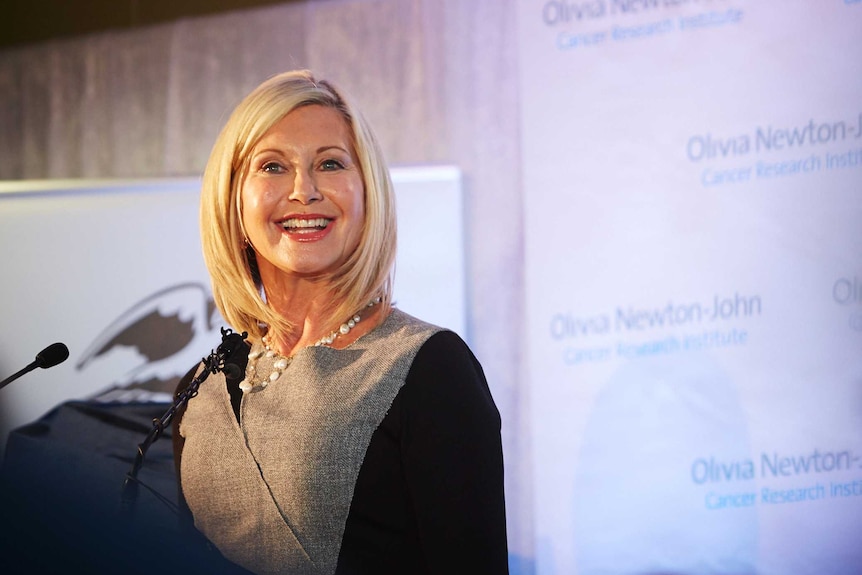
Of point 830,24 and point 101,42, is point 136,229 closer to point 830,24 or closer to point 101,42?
point 101,42

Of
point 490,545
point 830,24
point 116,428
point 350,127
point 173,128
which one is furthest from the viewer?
point 173,128

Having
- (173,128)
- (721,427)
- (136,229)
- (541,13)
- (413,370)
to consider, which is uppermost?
(541,13)

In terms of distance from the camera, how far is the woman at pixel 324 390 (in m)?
1.20

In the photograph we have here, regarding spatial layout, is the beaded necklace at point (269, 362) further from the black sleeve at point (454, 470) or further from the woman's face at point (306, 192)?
the black sleeve at point (454, 470)

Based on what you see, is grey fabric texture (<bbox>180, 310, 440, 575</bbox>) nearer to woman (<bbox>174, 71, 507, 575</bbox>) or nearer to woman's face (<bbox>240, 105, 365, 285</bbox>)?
woman (<bbox>174, 71, 507, 575</bbox>)

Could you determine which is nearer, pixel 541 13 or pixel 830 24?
pixel 830 24

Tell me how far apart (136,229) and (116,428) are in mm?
648

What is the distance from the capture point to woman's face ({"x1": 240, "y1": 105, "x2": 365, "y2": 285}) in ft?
4.58

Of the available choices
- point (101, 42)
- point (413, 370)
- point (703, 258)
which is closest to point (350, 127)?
point (413, 370)

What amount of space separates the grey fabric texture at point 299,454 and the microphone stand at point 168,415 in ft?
0.28

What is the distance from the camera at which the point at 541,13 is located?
274 centimetres

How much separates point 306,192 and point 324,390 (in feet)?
1.03

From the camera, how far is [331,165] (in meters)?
1.42

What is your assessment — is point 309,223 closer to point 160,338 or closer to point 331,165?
point 331,165
